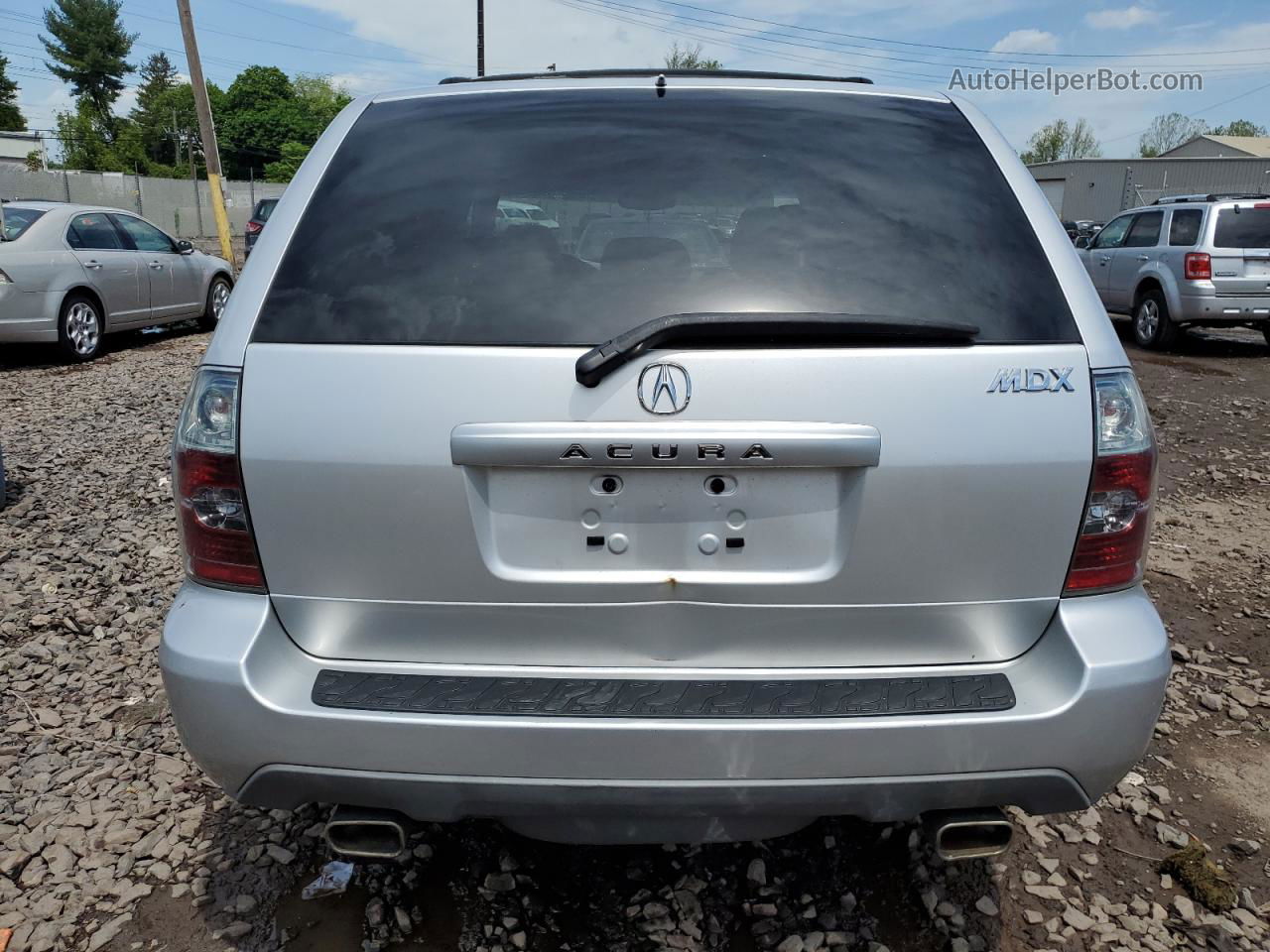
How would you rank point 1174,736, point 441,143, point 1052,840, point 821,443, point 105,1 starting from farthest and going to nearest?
point 105,1 → point 1174,736 → point 1052,840 → point 441,143 → point 821,443

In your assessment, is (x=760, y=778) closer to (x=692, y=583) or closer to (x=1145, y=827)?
(x=692, y=583)

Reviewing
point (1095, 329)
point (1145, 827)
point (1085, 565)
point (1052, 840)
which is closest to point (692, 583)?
point (1085, 565)

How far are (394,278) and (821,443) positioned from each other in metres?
0.88

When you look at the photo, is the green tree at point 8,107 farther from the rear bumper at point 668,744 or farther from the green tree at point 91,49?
the rear bumper at point 668,744

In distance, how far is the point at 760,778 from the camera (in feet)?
5.83

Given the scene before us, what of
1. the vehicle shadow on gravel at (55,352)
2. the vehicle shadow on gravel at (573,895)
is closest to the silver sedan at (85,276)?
the vehicle shadow on gravel at (55,352)

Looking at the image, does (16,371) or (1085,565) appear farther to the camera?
(16,371)

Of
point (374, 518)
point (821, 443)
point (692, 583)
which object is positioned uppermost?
point (821, 443)

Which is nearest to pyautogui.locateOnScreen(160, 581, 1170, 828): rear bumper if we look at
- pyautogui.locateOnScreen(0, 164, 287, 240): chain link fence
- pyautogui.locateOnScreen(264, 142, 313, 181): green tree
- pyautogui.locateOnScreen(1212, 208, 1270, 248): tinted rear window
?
pyautogui.locateOnScreen(1212, 208, 1270, 248): tinted rear window

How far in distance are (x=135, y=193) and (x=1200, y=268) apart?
41.6 m

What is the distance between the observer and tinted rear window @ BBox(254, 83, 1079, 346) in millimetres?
1868

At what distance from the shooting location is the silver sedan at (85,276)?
945 cm

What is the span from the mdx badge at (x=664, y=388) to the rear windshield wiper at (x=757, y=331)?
45 mm

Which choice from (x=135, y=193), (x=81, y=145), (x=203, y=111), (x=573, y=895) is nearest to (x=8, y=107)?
(x=81, y=145)
